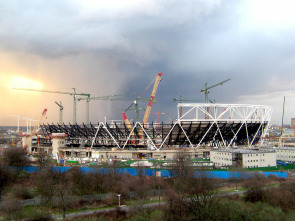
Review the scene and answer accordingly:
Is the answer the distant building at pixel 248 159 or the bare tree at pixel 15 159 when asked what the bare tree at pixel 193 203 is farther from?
the bare tree at pixel 15 159

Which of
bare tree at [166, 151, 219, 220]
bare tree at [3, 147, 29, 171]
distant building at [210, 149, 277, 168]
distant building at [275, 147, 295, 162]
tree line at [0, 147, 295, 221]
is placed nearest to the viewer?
bare tree at [166, 151, 219, 220]

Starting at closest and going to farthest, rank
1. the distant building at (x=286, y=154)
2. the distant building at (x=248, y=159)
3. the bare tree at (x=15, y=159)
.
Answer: the distant building at (x=248, y=159), the bare tree at (x=15, y=159), the distant building at (x=286, y=154)

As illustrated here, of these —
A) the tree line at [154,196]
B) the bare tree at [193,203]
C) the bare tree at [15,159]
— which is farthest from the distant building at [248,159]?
the bare tree at [15,159]

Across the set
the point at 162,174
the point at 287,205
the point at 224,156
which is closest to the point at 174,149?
the point at 224,156

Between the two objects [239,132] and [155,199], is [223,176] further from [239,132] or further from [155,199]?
[239,132]

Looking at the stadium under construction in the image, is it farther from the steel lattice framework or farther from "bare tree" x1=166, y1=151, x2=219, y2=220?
"bare tree" x1=166, y1=151, x2=219, y2=220

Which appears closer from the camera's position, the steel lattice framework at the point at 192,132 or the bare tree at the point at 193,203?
the bare tree at the point at 193,203

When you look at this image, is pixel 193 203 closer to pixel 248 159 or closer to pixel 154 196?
pixel 154 196

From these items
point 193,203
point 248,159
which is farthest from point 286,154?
point 193,203

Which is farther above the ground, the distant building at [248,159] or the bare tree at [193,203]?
the distant building at [248,159]

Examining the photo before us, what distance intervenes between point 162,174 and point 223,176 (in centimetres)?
835

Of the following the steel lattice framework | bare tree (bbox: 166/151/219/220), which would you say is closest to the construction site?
the steel lattice framework

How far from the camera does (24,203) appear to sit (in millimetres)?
25562

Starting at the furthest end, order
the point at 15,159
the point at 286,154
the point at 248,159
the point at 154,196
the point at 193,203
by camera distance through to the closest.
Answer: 1. the point at 286,154
2. the point at 15,159
3. the point at 248,159
4. the point at 154,196
5. the point at 193,203
